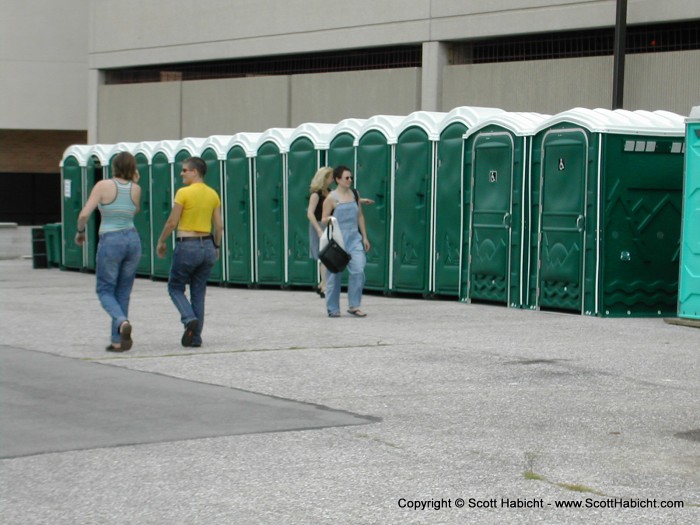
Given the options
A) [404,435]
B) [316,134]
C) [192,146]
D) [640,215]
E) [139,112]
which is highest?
[139,112]

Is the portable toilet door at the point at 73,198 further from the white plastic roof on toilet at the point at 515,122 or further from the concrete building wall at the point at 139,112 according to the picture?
the white plastic roof on toilet at the point at 515,122

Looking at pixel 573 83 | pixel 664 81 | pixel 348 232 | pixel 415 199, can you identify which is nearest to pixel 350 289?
pixel 348 232

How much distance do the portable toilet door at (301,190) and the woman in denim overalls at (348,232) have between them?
446cm

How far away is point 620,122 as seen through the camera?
586 inches

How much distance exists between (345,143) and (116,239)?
306 inches

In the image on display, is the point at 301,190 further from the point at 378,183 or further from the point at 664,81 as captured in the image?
the point at 664,81

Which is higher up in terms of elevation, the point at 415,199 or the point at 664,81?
the point at 664,81

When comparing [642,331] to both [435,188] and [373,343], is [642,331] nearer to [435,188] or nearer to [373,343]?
[373,343]

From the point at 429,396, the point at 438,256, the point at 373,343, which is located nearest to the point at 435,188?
the point at 438,256

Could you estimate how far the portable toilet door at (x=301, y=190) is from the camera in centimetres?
1939

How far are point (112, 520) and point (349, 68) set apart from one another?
71.9 feet

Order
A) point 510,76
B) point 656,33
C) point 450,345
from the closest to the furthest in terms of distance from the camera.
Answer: point 450,345 → point 656,33 → point 510,76

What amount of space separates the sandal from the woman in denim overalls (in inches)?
143

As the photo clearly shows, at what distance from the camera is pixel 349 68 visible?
88.8 ft
